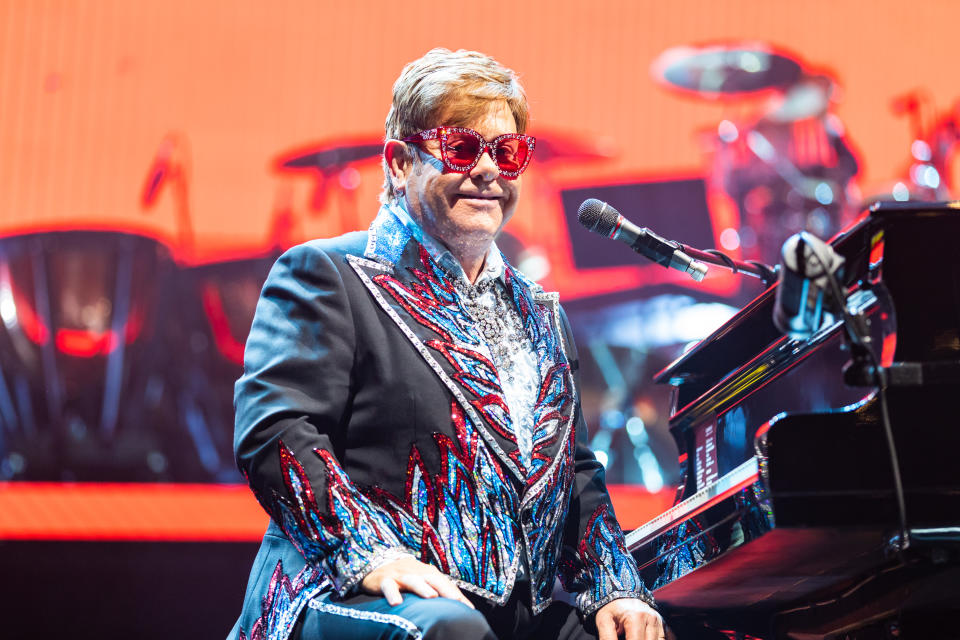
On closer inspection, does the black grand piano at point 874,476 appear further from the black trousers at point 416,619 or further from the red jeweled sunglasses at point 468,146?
the red jeweled sunglasses at point 468,146

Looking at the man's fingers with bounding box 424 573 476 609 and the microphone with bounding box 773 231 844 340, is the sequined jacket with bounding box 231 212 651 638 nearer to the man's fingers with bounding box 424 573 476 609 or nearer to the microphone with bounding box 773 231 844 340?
the man's fingers with bounding box 424 573 476 609

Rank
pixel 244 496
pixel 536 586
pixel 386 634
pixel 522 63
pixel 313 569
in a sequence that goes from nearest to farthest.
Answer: pixel 386 634 < pixel 313 569 < pixel 536 586 < pixel 244 496 < pixel 522 63

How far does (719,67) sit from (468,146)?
9.64 feet

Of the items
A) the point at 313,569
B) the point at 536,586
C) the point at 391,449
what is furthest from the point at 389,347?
the point at 536,586

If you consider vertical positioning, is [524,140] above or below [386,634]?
above

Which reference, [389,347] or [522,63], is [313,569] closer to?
[389,347]

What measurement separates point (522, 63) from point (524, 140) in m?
2.61

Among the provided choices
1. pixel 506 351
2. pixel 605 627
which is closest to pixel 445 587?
pixel 605 627

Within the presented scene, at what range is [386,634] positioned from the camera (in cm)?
147

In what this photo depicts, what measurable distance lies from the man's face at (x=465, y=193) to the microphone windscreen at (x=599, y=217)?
7.2 inches

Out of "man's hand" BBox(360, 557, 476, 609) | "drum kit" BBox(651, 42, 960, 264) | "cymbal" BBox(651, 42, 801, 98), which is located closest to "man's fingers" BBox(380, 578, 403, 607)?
"man's hand" BBox(360, 557, 476, 609)

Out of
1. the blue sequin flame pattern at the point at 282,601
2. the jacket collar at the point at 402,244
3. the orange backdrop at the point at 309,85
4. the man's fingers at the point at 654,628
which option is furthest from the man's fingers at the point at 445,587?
the orange backdrop at the point at 309,85

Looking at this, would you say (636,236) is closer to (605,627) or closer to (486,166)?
(486,166)

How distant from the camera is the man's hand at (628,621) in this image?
6.00 feet
